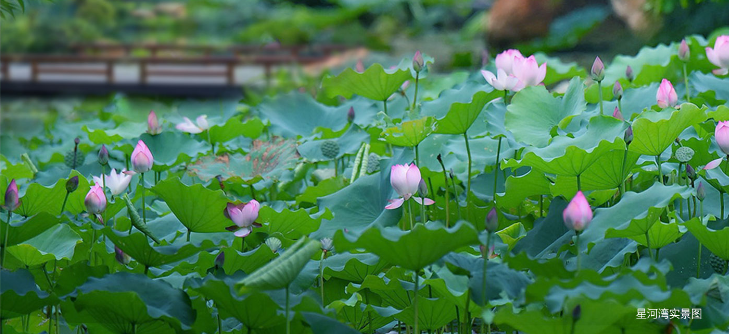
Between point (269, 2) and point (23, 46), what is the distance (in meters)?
4.60

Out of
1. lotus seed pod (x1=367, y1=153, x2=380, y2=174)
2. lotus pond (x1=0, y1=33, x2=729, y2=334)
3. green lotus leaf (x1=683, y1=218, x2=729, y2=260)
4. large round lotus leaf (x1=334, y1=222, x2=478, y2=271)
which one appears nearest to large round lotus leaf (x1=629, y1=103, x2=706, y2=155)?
lotus pond (x1=0, y1=33, x2=729, y2=334)

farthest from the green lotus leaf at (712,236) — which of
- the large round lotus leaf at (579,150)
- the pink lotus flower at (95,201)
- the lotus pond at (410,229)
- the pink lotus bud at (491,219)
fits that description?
the pink lotus flower at (95,201)

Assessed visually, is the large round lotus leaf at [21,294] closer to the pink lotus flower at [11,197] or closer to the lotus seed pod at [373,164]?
the pink lotus flower at [11,197]

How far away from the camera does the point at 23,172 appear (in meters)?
1.32

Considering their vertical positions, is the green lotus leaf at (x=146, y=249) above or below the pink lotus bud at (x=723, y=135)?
below

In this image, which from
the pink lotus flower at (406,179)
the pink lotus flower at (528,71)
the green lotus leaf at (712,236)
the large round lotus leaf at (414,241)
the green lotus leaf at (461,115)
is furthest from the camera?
the pink lotus flower at (528,71)

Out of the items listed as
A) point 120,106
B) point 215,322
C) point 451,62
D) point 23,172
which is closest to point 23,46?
point 451,62

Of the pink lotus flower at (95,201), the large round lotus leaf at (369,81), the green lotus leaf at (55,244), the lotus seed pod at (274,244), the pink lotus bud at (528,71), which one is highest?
the pink lotus bud at (528,71)

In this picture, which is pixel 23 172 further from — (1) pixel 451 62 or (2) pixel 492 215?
(1) pixel 451 62

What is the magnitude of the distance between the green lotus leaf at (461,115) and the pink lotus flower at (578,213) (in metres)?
0.34

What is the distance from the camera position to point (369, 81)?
127cm

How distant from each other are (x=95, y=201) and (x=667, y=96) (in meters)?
0.87

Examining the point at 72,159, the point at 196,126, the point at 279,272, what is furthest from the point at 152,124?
the point at 279,272

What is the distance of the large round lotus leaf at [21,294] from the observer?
0.83 meters
